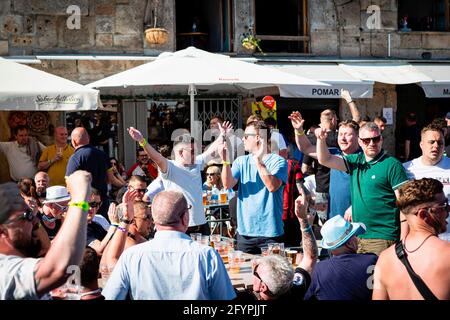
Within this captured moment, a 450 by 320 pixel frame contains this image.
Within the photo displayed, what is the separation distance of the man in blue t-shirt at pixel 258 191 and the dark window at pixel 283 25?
8043mm

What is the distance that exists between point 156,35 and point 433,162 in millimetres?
7613

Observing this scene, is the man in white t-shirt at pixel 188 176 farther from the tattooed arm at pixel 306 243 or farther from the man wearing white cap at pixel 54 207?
the tattooed arm at pixel 306 243

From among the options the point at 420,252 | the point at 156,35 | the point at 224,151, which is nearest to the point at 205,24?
the point at 156,35

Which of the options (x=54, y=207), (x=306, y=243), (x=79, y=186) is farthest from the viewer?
(x=54, y=207)

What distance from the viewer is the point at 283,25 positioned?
1564 centimetres

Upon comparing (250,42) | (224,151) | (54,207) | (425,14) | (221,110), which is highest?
(425,14)

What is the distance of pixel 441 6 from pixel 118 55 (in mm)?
8134

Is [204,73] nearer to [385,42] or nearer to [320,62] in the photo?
[320,62]

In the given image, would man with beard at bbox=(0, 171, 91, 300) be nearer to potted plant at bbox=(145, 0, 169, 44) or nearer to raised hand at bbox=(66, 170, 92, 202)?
raised hand at bbox=(66, 170, 92, 202)

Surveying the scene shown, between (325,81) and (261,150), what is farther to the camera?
(325,81)

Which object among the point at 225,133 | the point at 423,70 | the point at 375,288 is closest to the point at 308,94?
the point at 423,70

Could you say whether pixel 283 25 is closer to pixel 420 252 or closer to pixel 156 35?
pixel 156 35

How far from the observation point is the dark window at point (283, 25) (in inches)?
583

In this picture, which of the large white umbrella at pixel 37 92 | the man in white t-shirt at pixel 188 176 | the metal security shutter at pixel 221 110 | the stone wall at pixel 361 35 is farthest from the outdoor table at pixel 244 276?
the stone wall at pixel 361 35
